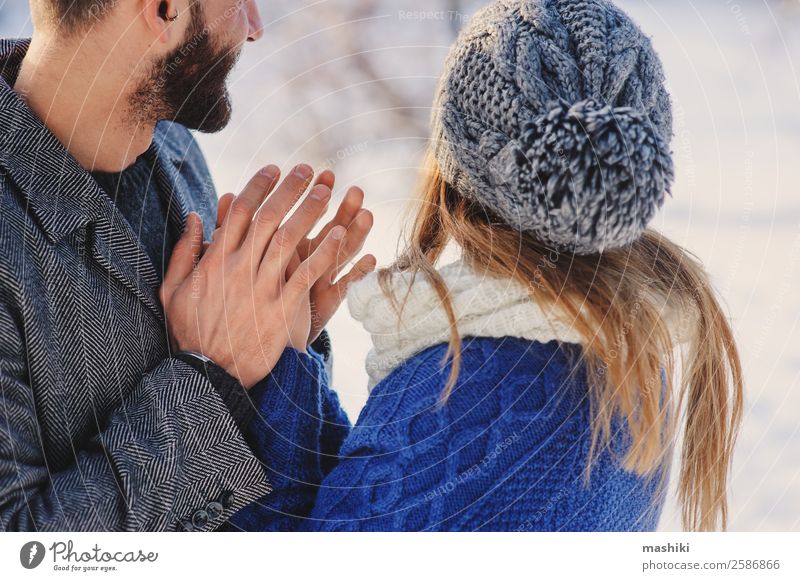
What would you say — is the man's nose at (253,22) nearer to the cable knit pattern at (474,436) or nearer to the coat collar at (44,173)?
the coat collar at (44,173)

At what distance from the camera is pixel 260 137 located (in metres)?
1.00

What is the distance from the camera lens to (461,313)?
640 millimetres

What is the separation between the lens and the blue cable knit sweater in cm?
63

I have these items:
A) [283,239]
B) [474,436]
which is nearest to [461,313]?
[474,436]

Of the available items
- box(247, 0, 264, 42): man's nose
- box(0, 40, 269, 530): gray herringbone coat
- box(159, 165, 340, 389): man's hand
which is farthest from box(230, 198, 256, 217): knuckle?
box(247, 0, 264, 42): man's nose

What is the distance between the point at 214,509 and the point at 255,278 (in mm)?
219

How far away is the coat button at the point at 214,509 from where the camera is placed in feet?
2.27

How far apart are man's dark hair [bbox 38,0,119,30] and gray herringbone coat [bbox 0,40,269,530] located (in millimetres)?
101

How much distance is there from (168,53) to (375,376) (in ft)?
→ 1.29

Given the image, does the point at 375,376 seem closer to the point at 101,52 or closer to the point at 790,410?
the point at 101,52

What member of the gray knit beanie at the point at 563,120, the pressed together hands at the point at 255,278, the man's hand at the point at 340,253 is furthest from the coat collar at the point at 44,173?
the gray knit beanie at the point at 563,120

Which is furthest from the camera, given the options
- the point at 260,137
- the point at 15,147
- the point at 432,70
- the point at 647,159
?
the point at 260,137
